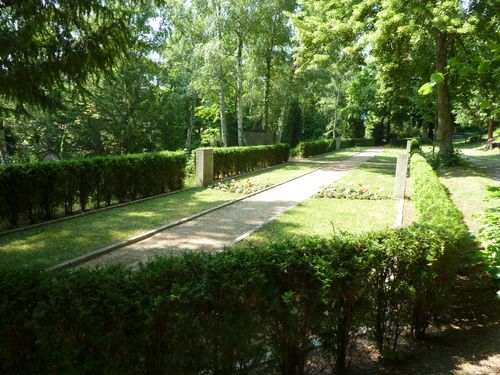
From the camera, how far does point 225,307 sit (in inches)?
111

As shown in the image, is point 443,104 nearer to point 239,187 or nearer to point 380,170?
point 380,170

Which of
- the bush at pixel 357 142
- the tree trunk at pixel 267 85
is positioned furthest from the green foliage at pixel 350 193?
the bush at pixel 357 142

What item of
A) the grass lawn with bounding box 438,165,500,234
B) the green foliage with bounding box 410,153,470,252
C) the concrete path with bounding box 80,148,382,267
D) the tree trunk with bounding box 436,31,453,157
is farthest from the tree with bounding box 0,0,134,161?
the tree trunk with bounding box 436,31,453,157

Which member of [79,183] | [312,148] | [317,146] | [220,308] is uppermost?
[317,146]

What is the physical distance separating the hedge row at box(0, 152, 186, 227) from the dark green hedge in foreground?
6.17 meters

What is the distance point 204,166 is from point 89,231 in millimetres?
6950

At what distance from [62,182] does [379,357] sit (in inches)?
318

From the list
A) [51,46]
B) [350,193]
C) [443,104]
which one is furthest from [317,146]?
[51,46]

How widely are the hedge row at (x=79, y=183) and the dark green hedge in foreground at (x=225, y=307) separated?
6166 mm

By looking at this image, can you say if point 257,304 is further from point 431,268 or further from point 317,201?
point 317,201

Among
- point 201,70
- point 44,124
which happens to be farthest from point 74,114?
point 201,70

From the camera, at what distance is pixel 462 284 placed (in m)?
5.00

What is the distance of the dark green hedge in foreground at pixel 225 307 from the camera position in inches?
98.1

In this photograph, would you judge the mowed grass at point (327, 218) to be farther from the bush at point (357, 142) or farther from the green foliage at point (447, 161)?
the bush at point (357, 142)
